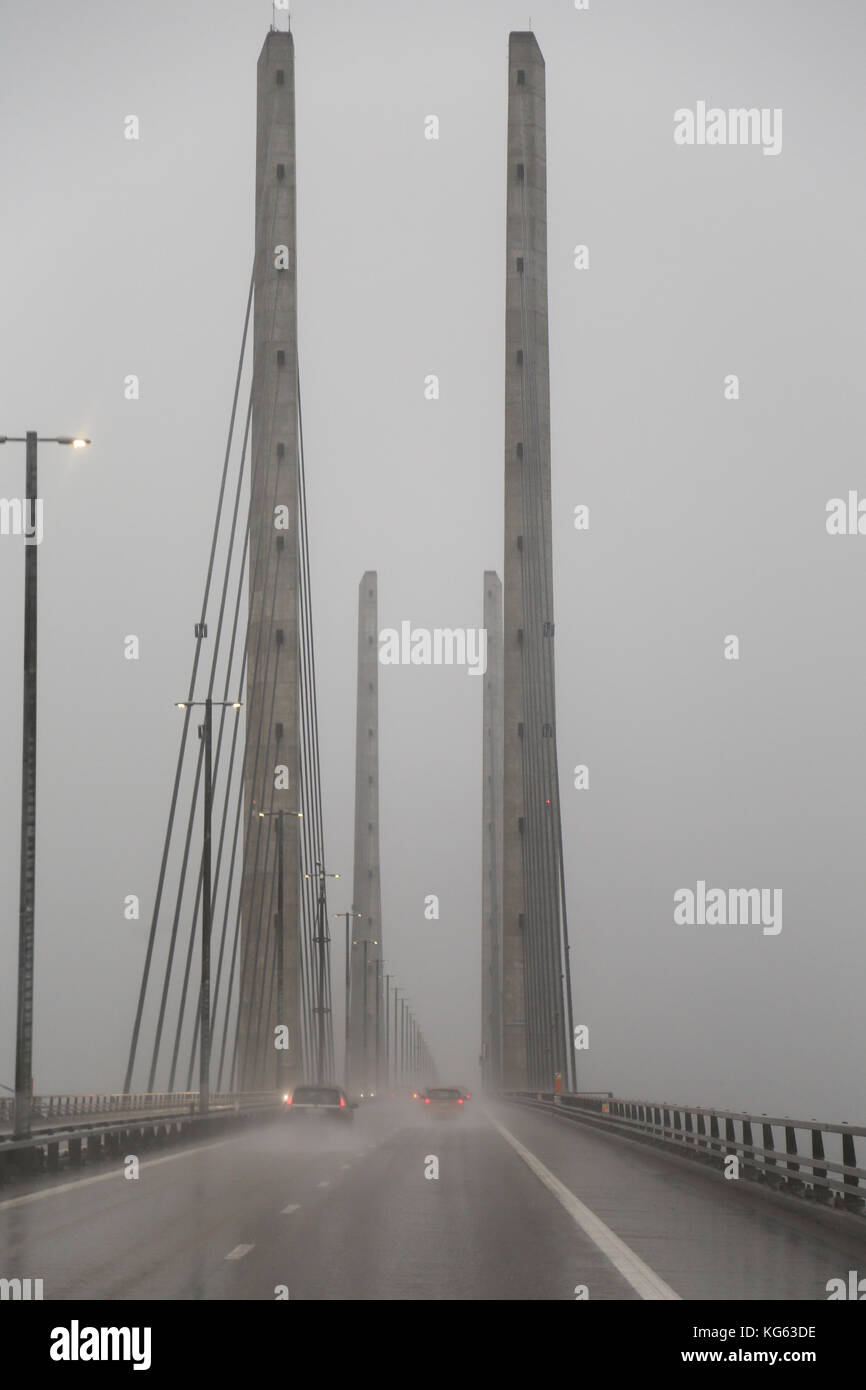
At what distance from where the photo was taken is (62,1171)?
1057 inches

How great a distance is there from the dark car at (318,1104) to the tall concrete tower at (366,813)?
65.1 meters

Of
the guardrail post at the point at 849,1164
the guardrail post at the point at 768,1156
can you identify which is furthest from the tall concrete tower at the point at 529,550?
the guardrail post at the point at 849,1164

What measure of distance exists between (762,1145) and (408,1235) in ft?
29.6

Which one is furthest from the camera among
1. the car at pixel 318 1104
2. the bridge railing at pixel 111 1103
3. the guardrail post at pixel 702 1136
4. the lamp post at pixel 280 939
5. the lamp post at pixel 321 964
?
the lamp post at pixel 321 964

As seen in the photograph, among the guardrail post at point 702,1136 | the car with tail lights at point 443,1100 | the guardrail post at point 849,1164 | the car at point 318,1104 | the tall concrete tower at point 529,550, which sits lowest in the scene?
the car with tail lights at point 443,1100

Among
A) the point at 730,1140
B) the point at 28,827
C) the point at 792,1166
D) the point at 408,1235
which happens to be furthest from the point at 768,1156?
the point at 28,827

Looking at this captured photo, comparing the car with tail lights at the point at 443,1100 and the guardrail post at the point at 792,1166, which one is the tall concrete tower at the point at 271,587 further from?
the guardrail post at the point at 792,1166

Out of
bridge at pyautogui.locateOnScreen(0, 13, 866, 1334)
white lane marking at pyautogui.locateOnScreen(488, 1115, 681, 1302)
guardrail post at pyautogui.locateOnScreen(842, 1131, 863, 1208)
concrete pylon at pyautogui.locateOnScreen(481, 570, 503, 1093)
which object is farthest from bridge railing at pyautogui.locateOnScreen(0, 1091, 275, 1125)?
concrete pylon at pyautogui.locateOnScreen(481, 570, 503, 1093)

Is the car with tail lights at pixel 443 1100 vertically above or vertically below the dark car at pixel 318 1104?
below

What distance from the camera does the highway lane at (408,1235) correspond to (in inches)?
499

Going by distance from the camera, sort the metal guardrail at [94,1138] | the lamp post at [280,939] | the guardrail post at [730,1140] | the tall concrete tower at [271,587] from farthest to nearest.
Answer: the tall concrete tower at [271,587] → the lamp post at [280,939] → the guardrail post at [730,1140] → the metal guardrail at [94,1138]

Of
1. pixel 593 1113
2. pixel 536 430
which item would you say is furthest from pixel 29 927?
pixel 536 430
